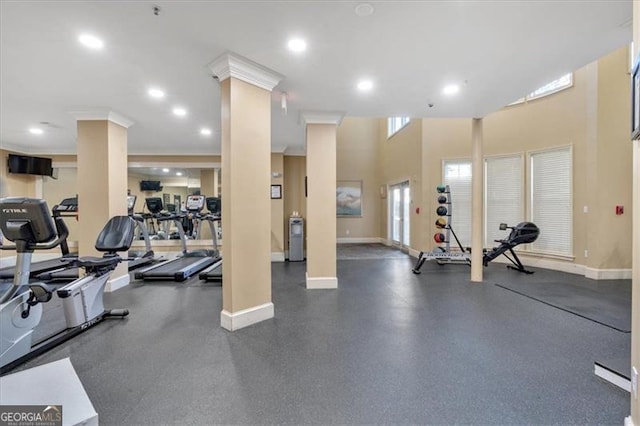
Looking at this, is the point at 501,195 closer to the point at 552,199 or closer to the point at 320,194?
the point at 552,199

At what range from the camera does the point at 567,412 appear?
5.88ft

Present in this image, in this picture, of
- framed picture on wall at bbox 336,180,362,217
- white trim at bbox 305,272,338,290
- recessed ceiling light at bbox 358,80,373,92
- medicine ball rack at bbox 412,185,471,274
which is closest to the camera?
recessed ceiling light at bbox 358,80,373,92

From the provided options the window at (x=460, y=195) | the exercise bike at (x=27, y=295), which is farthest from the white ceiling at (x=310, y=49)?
the window at (x=460, y=195)

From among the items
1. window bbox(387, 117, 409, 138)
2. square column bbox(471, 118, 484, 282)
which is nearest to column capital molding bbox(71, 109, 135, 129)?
square column bbox(471, 118, 484, 282)

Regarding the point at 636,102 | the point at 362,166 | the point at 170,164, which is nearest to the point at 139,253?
the point at 170,164

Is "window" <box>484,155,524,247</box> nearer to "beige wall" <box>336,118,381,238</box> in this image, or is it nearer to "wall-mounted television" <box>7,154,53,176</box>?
"beige wall" <box>336,118,381,238</box>

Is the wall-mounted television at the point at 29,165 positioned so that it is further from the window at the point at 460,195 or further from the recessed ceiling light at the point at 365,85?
the window at the point at 460,195

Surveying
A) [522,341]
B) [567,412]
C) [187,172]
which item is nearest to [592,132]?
[522,341]

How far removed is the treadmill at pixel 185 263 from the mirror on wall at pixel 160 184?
1099 mm

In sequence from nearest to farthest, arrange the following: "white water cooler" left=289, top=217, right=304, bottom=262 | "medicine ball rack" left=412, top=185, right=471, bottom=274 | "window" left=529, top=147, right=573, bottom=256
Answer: "window" left=529, top=147, right=573, bottom=256 → "medicine ball rack" left=412, top=185, right=471, bottom=274 → "white water cooler" left=289, top=217, right=304, bottom=262

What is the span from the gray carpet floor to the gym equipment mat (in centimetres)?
25

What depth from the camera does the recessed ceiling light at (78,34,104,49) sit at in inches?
99.2

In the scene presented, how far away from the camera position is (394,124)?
9.67 meters

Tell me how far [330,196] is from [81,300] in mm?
3299
